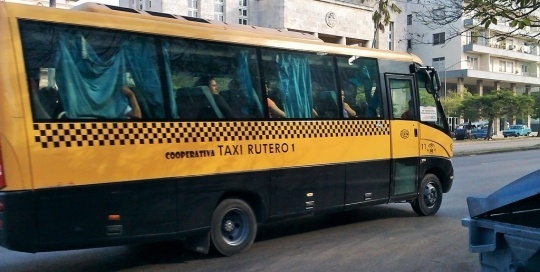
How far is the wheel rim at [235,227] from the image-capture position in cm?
695

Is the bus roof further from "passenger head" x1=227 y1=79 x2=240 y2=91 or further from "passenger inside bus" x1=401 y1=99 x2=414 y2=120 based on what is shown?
"passenger inside bus" x1=401 y1=99 x2=414 y2=120

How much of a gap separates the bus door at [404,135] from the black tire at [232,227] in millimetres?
3128

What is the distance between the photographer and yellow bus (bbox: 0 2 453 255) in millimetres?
5316

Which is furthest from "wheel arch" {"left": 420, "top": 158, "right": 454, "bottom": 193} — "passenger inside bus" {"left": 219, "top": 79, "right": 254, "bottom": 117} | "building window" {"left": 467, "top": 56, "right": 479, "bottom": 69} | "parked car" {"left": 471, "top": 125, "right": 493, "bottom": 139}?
"building window" {"left": 467, "top": 56, "right": 479, "bottom": 69}

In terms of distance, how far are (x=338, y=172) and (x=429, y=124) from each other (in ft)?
8.62

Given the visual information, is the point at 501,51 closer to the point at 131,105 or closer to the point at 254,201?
the point at 254,201

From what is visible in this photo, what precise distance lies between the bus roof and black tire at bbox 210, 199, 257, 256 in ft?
7.17

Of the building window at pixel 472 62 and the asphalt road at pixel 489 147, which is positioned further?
the building window at pixel 472 62

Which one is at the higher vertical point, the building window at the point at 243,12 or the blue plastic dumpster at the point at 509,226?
the building window at the point at 243,12

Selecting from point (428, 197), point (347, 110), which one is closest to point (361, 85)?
point (347, 110)

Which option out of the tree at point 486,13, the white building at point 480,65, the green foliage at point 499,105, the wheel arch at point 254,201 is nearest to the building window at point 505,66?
the white building at point 480,65

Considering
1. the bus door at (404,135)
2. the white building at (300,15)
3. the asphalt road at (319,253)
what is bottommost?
the asphalt road at (319,253)

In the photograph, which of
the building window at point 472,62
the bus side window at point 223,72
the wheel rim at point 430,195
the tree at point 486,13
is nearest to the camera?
the bus side window at point 223,72

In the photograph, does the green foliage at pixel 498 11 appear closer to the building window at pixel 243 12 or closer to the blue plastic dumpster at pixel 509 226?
the blue plastic dumpster at pixel 509 226
